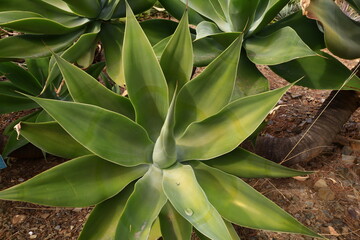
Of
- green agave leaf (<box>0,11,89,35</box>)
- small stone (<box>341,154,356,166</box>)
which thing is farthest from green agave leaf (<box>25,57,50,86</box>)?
small stone (<box>341,154,356,166</box>)

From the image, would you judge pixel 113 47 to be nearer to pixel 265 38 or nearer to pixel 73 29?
pixel 73 29

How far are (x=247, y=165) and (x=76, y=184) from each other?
0.43 metres

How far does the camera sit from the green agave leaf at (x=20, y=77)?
4.89 ft

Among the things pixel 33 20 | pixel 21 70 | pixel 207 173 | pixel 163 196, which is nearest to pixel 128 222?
pixel 163 196

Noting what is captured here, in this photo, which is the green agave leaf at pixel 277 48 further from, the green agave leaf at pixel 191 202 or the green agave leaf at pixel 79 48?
the green agave leaf at pixel 79 48

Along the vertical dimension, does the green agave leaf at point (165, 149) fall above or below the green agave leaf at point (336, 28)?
below

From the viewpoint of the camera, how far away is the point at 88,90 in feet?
2.87

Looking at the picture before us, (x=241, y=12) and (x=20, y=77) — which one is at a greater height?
(x=241, y=12)

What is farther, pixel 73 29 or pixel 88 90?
pixel 73 29

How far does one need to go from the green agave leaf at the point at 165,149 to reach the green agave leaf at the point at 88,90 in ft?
0.49

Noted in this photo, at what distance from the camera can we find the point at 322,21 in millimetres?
947

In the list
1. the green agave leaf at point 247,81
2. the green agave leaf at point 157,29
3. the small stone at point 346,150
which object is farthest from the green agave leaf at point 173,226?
the small stone at point 346,150

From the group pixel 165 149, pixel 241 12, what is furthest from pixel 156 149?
pixel 241 12

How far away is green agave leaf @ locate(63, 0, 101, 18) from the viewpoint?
1.15m
